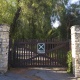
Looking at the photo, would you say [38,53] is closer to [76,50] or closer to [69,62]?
[69,62]

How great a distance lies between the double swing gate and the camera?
38.5 feet

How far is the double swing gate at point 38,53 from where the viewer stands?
11.7 m

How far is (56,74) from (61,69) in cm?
122

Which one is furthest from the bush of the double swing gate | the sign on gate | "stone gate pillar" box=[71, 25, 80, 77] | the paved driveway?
the sign on gate

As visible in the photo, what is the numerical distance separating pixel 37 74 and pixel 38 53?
168 cm

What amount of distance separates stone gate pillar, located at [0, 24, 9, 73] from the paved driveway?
0.39m

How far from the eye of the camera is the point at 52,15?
20.5 m

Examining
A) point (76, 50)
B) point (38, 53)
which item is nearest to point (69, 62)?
point (76, 50)

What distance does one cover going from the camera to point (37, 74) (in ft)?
34.0

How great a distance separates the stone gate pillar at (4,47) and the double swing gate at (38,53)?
3.73 ft

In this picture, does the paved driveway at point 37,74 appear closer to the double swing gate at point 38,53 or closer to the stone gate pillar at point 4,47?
the stone gate pillar at point 4,47

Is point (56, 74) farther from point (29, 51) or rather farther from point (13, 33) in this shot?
point (13, 33)

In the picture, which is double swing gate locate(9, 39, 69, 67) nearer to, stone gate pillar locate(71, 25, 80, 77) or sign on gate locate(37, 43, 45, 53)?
sign on gate locate(37, 43, 45, 53)

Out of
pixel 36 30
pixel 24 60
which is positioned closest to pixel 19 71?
pixel 24 60
